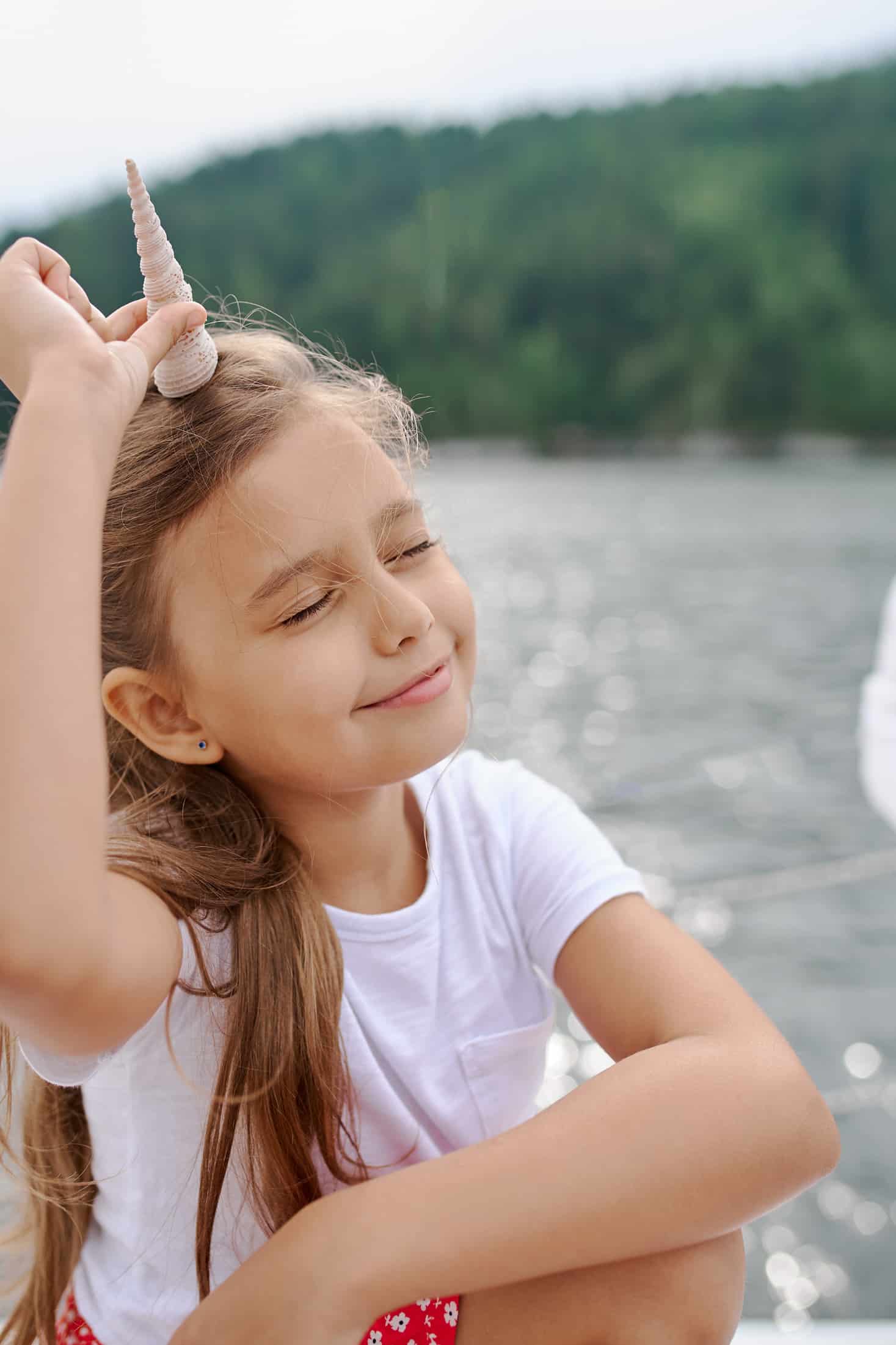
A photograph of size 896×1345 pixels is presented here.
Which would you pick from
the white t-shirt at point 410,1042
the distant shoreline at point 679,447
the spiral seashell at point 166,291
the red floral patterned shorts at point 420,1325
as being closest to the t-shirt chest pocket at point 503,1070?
the white t-shirt at point 410,1042

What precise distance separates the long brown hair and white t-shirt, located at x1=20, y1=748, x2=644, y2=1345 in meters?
0.03

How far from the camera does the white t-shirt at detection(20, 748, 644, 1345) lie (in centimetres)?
79

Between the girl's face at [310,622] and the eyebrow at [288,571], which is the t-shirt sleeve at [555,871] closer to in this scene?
the girl's face at [310,622]

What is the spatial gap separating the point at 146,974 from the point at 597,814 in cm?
399

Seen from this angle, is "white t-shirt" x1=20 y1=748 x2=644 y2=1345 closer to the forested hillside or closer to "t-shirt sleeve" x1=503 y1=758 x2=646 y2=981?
"t-shirt sleeve" x1=503 y1=758 x2=646 y2=981

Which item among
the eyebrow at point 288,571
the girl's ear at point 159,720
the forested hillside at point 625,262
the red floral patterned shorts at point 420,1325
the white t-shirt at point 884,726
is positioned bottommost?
the forested hillside at point 625,262

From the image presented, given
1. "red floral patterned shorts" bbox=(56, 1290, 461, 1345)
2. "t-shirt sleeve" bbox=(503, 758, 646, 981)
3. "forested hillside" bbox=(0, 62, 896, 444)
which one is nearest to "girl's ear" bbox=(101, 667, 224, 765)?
"t-shirt sleeve" bbox=(503, 758, 646, 981)

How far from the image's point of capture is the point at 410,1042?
2.74 feet

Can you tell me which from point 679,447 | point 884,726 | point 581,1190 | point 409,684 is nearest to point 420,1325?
point 581,1190

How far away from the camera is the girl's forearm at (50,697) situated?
21.4 inches

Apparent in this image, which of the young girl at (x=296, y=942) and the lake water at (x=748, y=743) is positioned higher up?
the young girl at (x=296, y=942)

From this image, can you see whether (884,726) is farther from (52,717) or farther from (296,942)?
(52,717)

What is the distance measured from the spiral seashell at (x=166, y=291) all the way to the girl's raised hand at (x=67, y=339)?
0.01 m

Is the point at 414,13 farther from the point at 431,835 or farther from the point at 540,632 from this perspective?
the point at 431,835
